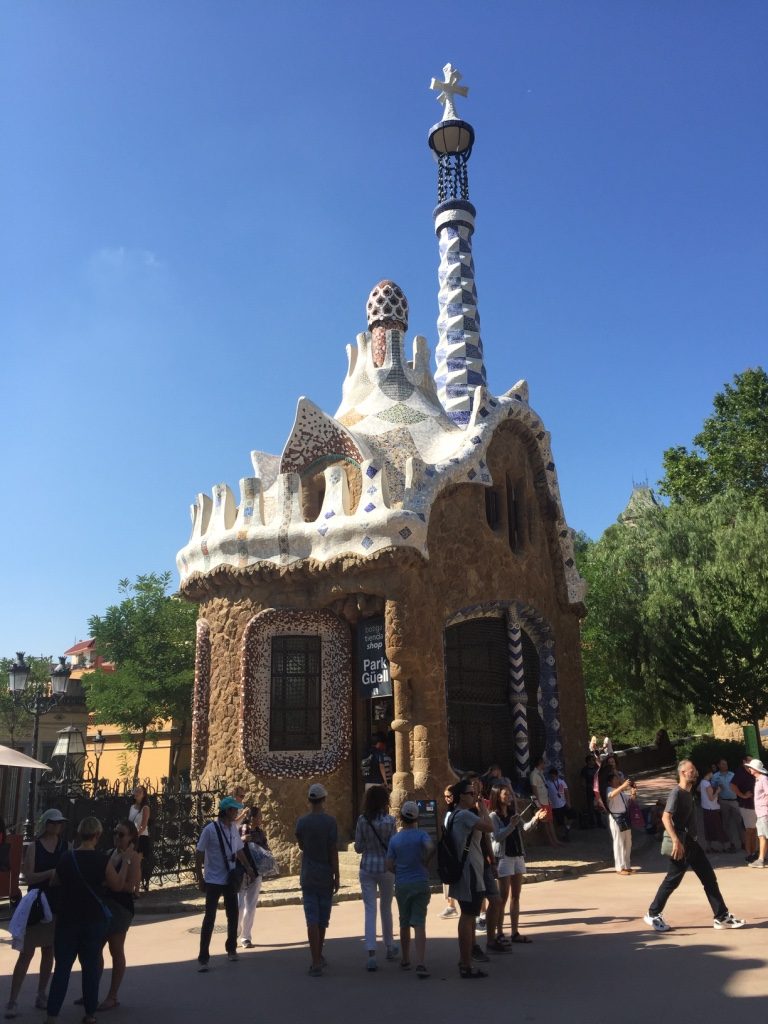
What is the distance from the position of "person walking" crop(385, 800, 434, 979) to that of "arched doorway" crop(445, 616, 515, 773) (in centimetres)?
606

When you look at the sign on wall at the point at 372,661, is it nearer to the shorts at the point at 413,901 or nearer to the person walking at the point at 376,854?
the person walking at the point at 376,854

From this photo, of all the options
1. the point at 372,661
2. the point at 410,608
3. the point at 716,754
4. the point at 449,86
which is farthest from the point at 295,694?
the point at 449,86

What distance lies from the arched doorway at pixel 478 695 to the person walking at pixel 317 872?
5975mm

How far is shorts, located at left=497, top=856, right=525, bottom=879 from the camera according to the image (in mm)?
6246

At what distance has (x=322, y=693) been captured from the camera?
11.6m

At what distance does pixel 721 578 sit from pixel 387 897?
13.8 metres

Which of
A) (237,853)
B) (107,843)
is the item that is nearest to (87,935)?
(237,853)

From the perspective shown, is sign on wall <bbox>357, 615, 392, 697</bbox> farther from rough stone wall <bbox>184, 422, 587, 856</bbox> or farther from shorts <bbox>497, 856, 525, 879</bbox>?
shorts <bbox>497, 856, 525, 879</bbox>

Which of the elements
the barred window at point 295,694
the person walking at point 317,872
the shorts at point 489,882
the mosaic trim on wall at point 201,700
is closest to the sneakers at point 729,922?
the shorts at point 489,882

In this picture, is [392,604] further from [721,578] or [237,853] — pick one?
[721,578]

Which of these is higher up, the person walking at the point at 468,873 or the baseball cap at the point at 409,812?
the baseball cap at the point at 409,812

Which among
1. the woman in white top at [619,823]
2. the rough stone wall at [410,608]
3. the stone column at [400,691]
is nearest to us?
the woman in white top at [619,823]

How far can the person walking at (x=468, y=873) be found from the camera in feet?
17.1

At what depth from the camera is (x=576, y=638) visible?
1442cm
